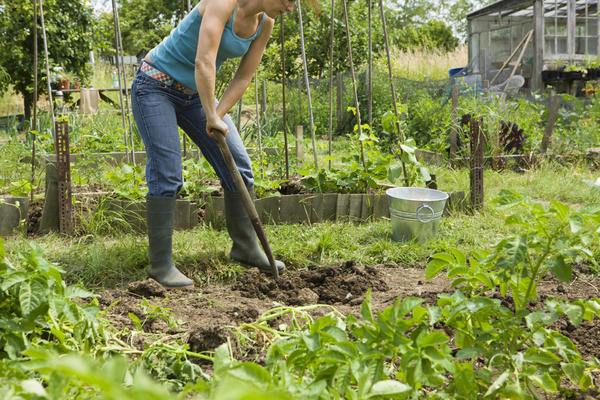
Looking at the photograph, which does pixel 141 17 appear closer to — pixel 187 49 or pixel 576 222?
pixel 187 49

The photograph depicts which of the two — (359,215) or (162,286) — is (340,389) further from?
(359,215)

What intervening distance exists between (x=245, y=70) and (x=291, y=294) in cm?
114

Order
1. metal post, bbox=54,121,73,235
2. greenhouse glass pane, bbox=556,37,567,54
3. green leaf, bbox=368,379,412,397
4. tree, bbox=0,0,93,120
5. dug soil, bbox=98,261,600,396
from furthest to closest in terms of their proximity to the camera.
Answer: greenhouse glass pane, bbox=556,37,567,54
tree, bbox=0,0,93,120
metal post, bbox=54,121,73,235
dug soil, bbox=98,261,600,396
green leaf, bbox=368,379,412,397

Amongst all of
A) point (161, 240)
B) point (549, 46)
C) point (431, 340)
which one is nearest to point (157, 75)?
point (161, 240)

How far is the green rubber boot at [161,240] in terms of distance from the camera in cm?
267

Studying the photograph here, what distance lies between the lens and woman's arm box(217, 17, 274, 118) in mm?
2646

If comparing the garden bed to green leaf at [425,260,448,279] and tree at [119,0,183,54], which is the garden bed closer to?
green leaf at [425,260,448,279]

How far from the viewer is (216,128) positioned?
101 inches

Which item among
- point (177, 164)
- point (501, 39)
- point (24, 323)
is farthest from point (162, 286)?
point (501, 39)

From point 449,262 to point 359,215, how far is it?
2394 mm

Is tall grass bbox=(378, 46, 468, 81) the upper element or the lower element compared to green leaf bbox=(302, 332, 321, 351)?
upper

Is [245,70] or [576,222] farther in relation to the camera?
[245,70]

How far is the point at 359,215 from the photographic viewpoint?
3.80 m

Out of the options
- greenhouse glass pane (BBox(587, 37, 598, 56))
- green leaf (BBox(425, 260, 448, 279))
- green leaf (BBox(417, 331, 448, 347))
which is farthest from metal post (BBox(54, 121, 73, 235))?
greenhouse glass pane (BBox(587, 37, 598, 56))
